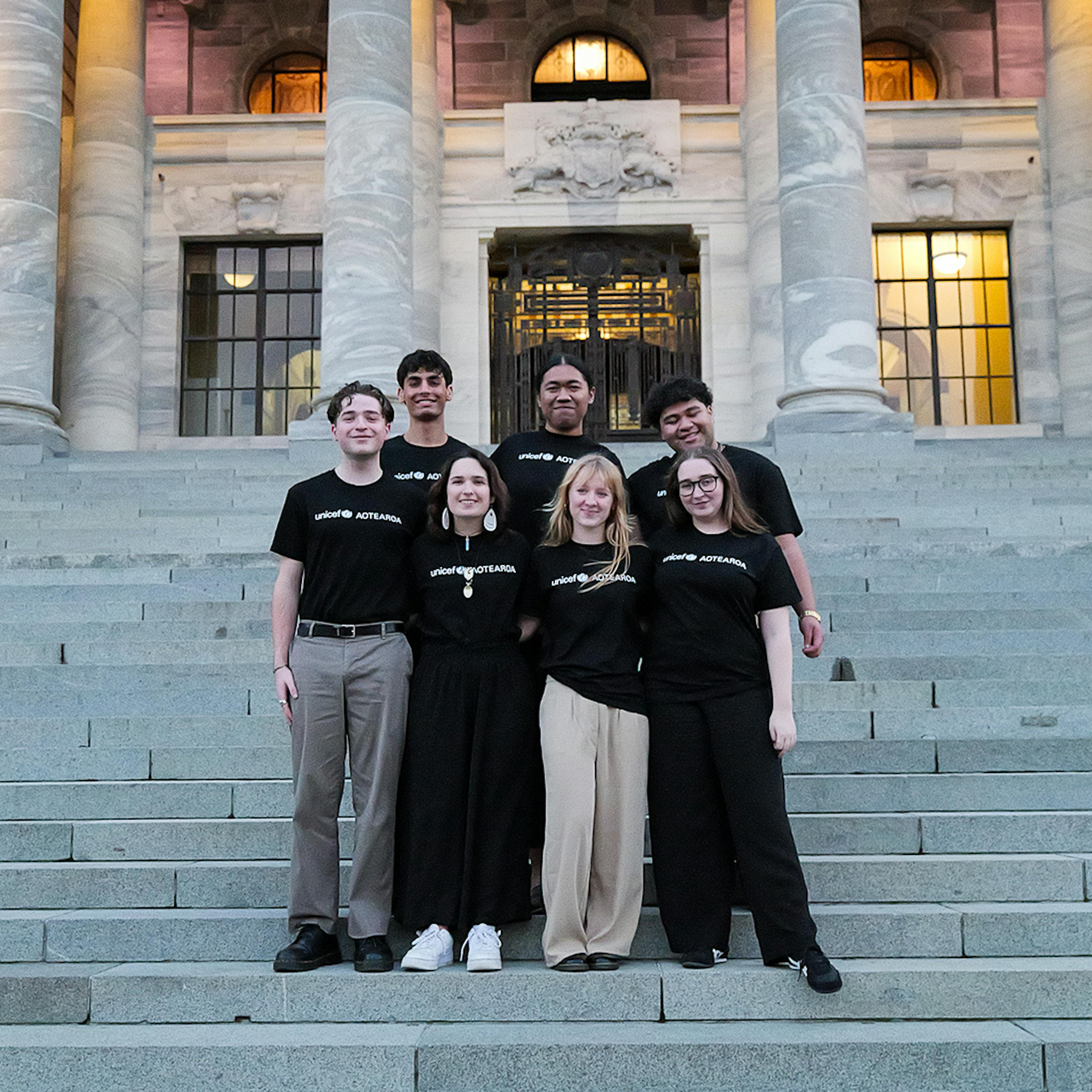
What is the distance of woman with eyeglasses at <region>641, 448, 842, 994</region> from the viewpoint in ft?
15.3

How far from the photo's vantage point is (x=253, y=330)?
20375 mm

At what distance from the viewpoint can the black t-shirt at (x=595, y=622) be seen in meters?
4.86

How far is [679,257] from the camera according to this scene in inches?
784

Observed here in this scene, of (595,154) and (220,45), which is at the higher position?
(220,45)

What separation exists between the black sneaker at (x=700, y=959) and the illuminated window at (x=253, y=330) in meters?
16.5

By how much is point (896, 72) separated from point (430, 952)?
66.8ft

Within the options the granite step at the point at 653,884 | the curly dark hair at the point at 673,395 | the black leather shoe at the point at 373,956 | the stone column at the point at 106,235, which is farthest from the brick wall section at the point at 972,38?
the black leather shoe at the point at 373,956

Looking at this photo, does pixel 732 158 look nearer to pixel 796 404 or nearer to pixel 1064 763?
pixel 796 404

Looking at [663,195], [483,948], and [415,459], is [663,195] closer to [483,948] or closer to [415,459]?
[415,459]

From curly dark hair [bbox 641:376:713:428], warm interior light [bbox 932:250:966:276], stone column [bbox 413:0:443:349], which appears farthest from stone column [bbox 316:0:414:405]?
curly dark hair [bbox 641:376:713:428]

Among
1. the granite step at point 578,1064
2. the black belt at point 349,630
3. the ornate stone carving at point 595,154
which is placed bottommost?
the granite step at point 578,1064

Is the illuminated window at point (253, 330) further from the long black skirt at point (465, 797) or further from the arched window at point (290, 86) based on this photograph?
the long black skirt at point (465, 797)

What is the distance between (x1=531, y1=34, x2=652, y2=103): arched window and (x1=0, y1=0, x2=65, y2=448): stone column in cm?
818

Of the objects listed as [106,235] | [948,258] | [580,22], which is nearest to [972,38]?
[948,258]
